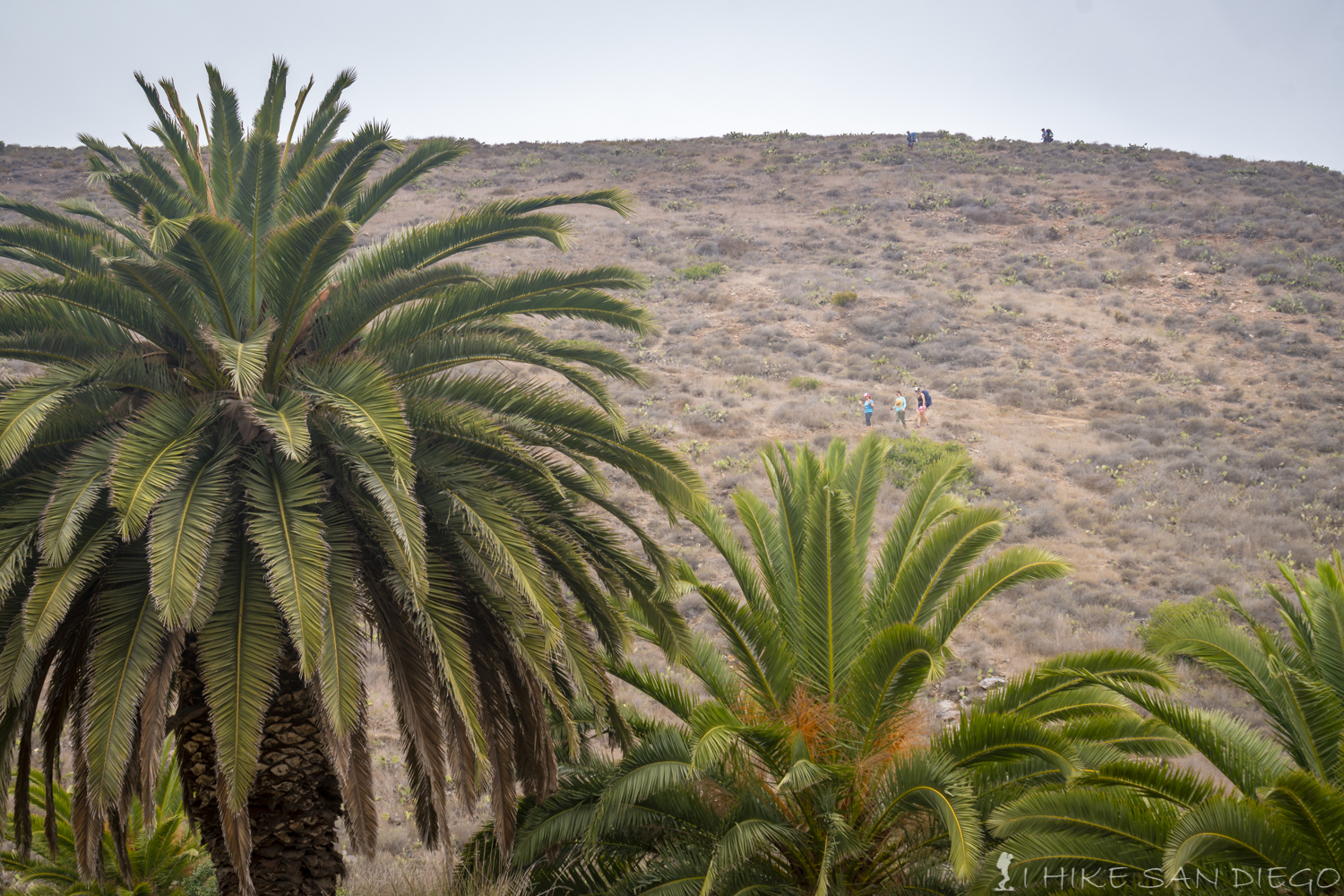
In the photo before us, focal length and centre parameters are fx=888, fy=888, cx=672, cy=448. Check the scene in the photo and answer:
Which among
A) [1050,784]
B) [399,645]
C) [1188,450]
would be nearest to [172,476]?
[399,645]

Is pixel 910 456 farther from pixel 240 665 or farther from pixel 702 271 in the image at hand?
pixel 240 665

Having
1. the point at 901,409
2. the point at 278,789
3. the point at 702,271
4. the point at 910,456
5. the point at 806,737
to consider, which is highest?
the point at 702,271

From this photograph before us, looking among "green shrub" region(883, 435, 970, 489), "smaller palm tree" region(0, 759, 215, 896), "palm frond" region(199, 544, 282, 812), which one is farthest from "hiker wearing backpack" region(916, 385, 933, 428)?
"palm frond" region(199, 544, 282, 812)

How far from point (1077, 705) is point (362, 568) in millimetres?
6073

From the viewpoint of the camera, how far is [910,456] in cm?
2283

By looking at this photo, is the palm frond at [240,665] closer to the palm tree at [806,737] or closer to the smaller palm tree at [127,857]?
the palm tree at [806,737]

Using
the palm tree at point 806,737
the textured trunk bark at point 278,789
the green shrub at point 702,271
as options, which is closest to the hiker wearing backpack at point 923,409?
the green shrub at point 702,271

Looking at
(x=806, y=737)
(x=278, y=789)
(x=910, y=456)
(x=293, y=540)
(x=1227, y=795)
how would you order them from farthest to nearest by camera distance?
(x=910, y=456), (x=806, y=737), (x=278, y=789), (x=1227, y=795), (x=293, y=540)

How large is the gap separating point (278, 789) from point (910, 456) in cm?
1850

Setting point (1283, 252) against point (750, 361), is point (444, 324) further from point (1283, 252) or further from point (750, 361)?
point (1283, 252)

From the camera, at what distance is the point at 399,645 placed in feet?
22.3

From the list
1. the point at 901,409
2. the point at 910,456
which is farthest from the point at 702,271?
the point at 910,456

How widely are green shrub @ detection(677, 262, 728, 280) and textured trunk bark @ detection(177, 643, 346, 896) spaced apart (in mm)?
32433

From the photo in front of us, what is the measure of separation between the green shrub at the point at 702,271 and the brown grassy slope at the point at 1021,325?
1.03 feet
